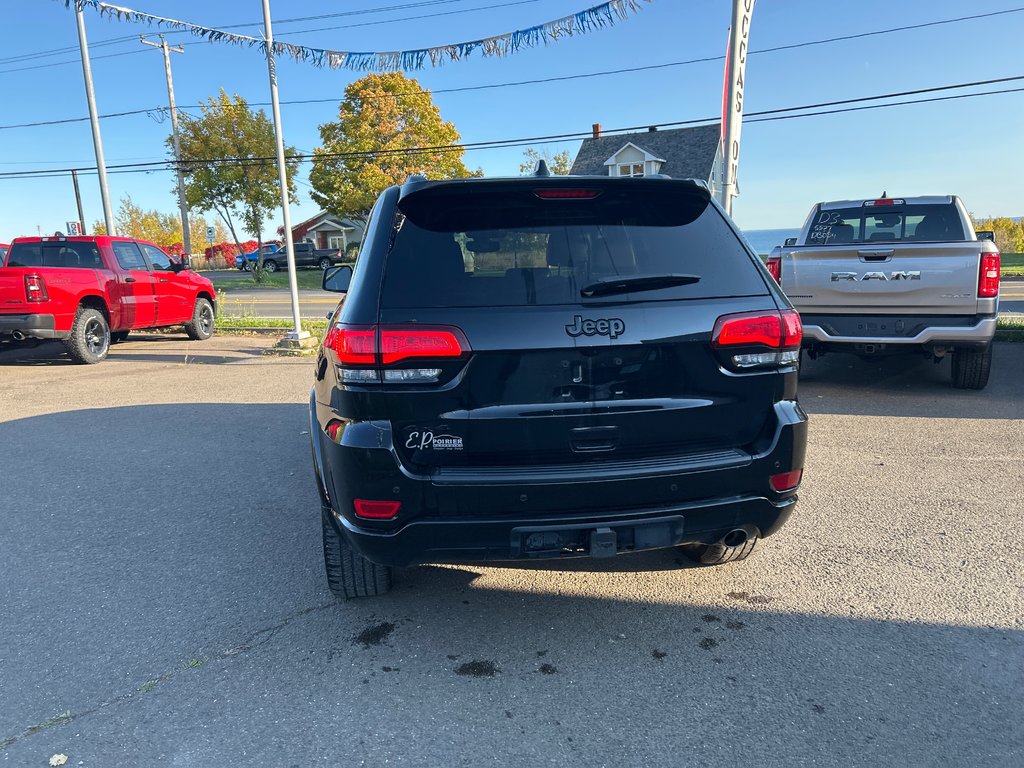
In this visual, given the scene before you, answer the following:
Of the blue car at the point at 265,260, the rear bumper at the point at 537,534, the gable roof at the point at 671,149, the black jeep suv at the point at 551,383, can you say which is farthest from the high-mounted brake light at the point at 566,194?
the blue car at the point at 265,260

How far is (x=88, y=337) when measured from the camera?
1026 cm

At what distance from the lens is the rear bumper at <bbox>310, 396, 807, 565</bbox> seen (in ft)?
8.02

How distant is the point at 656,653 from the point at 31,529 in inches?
149

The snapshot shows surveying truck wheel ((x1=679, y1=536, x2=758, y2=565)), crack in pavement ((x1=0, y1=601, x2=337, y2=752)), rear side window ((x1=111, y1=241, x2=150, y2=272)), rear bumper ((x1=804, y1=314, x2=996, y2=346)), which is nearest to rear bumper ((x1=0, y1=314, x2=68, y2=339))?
rear side window ((x1=111, y1=241, x2=150, y2=272))

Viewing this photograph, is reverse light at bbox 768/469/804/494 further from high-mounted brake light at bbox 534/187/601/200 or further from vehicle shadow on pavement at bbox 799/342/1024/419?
vehicle shadow on pavement at bbox 799/342/1024/419

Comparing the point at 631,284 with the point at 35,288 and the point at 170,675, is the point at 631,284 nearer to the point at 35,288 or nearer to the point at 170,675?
the point at 170,675

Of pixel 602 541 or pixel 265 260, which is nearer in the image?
pixel 602 541

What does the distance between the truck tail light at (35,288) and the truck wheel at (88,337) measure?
0.56 metres

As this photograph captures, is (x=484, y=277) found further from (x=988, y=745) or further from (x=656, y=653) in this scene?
(x=988, y=745)

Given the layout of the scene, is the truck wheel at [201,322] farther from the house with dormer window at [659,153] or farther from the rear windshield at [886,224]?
the house with dormer window at [659,153]

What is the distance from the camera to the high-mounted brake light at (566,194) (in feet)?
8.76

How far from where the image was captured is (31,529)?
4.14 metres

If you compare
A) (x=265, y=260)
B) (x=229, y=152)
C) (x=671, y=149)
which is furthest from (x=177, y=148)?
(x=671, y=149)

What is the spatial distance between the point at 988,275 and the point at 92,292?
1141 centimetres
